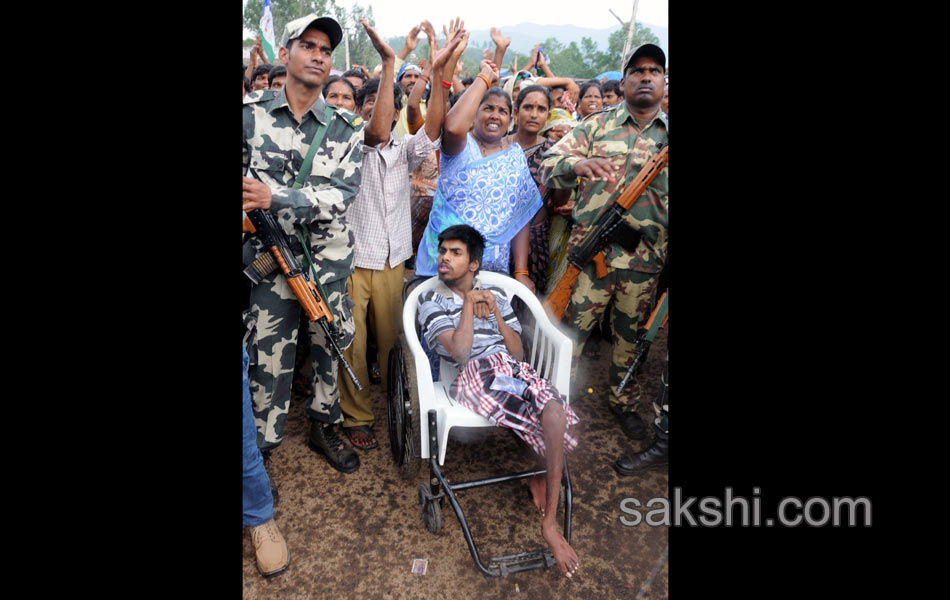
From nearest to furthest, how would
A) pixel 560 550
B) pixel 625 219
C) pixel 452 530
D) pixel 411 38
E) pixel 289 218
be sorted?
pixel 560 550, pixel 289 218, pixel 452 530, pixel 625 219, pixel 411 38

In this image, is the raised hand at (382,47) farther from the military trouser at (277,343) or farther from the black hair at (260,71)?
the black hair at (260,71)

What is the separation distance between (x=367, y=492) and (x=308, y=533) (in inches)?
14.1

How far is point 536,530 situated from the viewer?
251 cm

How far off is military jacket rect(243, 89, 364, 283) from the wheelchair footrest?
5.00 ft

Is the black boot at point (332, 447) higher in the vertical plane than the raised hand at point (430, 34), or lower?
lower

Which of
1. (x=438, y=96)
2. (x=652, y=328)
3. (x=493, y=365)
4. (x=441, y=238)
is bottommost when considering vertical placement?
(x=493, y=365)

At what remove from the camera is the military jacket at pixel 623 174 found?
9.86 feet

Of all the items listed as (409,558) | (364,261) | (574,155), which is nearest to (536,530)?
(409,558)

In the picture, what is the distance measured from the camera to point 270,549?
2.22 metres

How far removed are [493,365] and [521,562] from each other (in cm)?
86

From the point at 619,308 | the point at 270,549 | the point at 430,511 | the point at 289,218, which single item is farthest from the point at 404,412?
the point at 619,308

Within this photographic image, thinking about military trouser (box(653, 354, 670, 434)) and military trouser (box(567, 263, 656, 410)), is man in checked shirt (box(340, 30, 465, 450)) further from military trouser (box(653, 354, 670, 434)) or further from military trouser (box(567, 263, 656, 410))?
military trouser (box(653, 354, 670, 434))

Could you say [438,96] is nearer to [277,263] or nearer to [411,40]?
[277,263]

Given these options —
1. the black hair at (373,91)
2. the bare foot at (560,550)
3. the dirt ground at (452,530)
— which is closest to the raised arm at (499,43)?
the black hair at (373,91)
